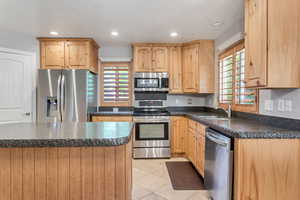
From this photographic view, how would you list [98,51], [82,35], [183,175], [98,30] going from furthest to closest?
[98,51]
[82,35]
[98,30]
[183,175]

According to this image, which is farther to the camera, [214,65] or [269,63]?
[214,65]

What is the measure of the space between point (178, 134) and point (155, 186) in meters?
1.39

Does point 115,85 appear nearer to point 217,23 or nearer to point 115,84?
point 115,84

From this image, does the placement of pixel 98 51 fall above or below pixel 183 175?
above

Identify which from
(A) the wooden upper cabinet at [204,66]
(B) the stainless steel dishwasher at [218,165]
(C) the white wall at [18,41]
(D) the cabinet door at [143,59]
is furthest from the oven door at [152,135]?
(C) the white wall at [18,41]

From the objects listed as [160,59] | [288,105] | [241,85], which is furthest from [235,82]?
[160,59]

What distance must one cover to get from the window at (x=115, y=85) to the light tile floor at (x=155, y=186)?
159cm

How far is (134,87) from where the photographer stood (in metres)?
3.99

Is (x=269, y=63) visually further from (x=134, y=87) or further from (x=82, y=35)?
(x=82, y=35)

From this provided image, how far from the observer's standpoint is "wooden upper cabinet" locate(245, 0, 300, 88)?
155 cm

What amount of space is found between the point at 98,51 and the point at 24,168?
3.36 metres

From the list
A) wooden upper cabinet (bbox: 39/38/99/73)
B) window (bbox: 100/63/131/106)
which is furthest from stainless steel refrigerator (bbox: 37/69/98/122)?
window (bbox: 100/63/131/106)

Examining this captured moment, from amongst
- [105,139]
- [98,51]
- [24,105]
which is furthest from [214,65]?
[24,105]

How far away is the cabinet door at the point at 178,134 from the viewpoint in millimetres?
3783
